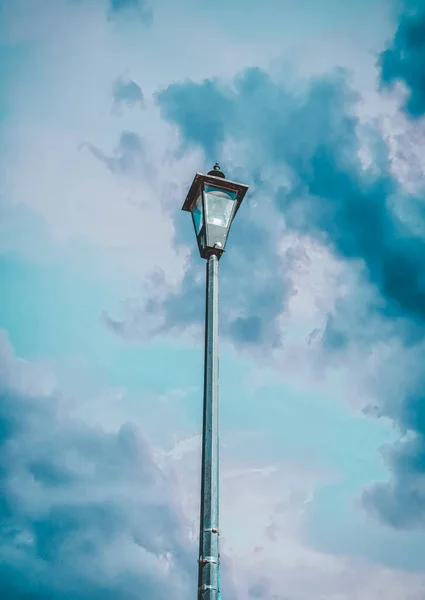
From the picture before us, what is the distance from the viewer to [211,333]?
20.1 ft

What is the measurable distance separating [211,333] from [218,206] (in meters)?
1.79

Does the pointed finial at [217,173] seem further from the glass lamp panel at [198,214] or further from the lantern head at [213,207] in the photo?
the glass lamp panel at [198,214]

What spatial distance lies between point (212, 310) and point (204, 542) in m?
2.56

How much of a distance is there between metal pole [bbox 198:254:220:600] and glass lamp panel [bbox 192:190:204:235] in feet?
2.94

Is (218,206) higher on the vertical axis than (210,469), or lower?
higher

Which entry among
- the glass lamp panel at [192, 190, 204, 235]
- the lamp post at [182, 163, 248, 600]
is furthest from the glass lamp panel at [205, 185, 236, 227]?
the glass lamp panel at [192, 190, 204, 235]

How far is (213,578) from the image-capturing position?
470 cm

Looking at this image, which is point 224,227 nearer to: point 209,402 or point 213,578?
point 209,402

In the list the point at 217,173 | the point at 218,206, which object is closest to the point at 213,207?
the point at 218,206

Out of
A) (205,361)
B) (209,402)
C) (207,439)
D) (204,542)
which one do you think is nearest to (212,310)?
(205,361)

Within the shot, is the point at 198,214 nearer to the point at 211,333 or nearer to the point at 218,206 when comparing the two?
the point at 218,206

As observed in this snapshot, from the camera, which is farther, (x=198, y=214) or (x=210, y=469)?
(x=198, y=214)

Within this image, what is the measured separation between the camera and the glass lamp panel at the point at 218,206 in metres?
6.83

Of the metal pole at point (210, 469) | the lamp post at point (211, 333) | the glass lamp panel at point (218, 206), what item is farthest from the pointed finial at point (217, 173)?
the metal pole at point (210, 469)
